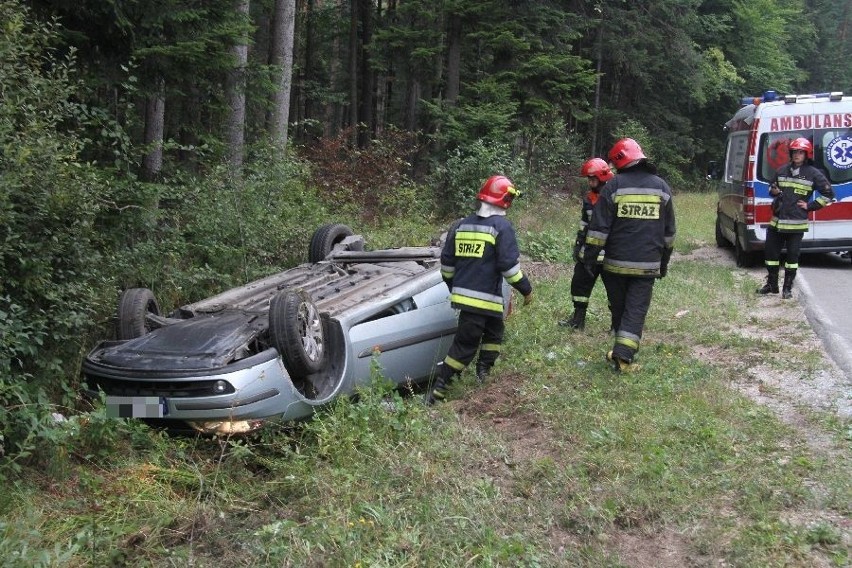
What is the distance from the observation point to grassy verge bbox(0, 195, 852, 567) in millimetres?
3459

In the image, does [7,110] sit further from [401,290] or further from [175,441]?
[401,290]

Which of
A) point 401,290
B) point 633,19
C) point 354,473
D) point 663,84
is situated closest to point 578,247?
point 401,290

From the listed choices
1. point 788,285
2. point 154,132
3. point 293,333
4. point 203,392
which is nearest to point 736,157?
point 788,285

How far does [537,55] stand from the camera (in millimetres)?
18359

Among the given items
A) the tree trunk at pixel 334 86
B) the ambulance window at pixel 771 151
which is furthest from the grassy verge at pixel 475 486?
the tree trunk at pixel 334 86

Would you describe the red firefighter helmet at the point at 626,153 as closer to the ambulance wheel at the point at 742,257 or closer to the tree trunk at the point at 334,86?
the ambulance wheel at the point at 742,257

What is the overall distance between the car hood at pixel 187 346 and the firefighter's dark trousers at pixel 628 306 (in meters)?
2.82

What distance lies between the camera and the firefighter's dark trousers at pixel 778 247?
8945mm

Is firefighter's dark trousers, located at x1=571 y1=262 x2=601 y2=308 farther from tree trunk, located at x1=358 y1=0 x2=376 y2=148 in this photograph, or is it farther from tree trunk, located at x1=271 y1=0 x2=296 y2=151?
tree trunk, located at x1=358 y1=0 x2=376 y2=148

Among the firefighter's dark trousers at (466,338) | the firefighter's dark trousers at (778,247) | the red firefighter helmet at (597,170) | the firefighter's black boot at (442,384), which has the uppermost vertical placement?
the red firefighter helmet at (597,170)

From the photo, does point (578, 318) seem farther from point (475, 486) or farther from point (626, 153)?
point (475, 486)

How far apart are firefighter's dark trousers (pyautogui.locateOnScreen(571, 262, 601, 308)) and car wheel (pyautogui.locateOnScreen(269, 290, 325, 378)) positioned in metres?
3.29

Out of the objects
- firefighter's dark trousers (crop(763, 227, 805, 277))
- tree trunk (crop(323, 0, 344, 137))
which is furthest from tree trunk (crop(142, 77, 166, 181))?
tree trunk (crop(323, 0, 344, 137))

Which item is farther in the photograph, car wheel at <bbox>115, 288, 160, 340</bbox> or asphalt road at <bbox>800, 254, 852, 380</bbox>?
asphalt road at <bbox>800, 254, 852, 380</bbox>
